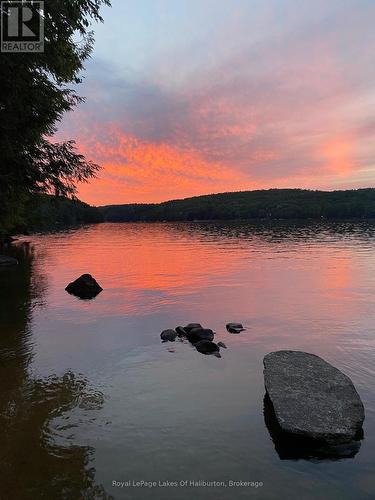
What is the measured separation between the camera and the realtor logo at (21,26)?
366 inches

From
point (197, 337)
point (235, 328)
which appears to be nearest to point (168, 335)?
point (197, 337)

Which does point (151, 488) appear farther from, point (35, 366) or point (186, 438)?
point (35, 366)

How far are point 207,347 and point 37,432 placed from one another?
8.32 metres

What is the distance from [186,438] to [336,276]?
31.1 meters

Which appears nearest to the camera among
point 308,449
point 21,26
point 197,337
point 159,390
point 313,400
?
point 308,449

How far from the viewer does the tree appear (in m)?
10.7

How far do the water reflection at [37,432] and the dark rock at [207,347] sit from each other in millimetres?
5397

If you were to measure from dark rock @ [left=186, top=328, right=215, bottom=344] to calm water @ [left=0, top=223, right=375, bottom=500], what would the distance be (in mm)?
752

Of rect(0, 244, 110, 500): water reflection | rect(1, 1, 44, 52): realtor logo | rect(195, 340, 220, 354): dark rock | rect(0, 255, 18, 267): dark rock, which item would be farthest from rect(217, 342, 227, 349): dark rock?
rect(0, 255, 18, 267): dark rock

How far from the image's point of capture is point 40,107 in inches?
541

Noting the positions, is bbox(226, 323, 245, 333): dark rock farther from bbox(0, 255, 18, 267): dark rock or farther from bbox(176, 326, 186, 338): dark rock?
bbox(0, 255, 18, 267): dark rock

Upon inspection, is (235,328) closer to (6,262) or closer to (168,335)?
(168,335)

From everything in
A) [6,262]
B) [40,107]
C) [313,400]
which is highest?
[40,107]

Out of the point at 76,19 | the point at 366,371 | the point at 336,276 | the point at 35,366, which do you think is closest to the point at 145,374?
the point at 35,366
